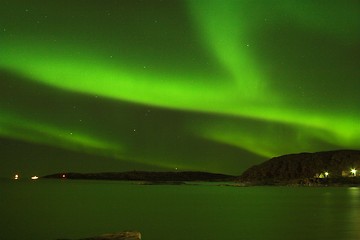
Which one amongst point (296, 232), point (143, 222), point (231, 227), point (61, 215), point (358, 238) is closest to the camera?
Answer: point (358, 238)

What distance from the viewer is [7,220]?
177 feet

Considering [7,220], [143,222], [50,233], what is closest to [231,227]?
[143,222]

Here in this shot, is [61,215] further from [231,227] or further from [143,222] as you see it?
[231,227]

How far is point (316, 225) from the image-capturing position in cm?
4922

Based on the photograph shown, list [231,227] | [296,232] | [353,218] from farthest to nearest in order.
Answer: [353,218]
[231,227]
[296,232]

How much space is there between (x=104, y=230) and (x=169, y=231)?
5694mm

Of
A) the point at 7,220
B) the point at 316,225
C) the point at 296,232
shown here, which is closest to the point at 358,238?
the point at 296,232

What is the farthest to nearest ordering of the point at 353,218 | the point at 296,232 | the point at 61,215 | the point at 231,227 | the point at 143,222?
the point at 61,215 < the point at 353,218 < the point at 143,222 < the point at 231,227 < the point at 296,232

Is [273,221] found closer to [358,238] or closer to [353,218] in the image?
[353,218]

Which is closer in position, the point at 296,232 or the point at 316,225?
the point at 296,232

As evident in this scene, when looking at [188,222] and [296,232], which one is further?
[188,222]

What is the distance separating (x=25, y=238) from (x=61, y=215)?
22.7 metres

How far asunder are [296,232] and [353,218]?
1686 centimetres

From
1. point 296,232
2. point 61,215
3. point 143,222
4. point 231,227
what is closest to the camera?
point 296,232
